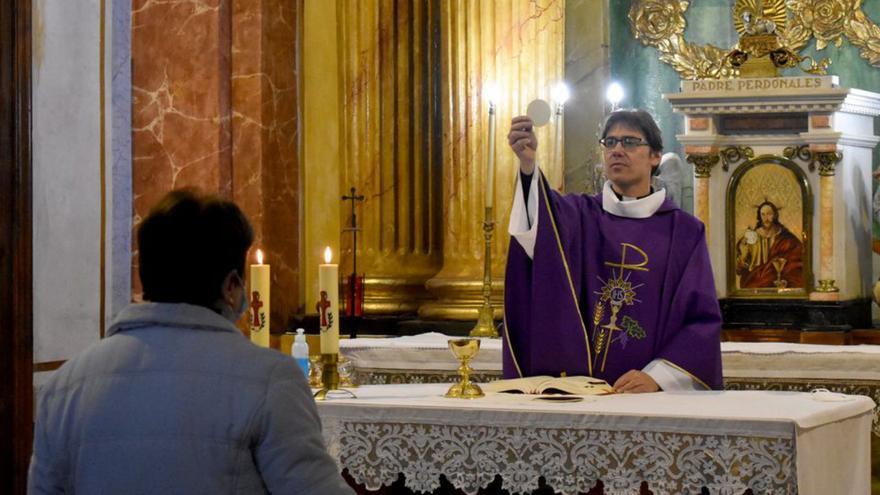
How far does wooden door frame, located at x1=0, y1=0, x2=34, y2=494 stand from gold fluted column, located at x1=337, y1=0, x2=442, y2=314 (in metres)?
4.27

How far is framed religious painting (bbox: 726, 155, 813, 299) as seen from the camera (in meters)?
8.10

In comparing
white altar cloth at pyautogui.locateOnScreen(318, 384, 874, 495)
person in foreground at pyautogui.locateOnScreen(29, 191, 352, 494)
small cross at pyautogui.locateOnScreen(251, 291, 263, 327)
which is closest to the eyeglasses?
white altar cloth at pyautogui.locateOnScreen(318, 384, 874, 495)

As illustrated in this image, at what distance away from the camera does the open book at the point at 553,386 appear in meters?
3.92

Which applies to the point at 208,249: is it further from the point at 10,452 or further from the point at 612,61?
the point at 612,61

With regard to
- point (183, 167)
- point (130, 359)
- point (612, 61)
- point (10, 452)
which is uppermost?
point (612, 61)

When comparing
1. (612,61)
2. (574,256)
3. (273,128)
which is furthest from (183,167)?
(574,256)

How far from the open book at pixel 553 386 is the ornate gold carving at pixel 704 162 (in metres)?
4.35

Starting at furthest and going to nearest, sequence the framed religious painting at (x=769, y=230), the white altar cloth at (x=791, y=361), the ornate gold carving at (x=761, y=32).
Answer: the ornate gold carving at (x=761, y=32) → the framed religious painting at (x=769, y=230) → the white altar cloth at (x=791, y=361)

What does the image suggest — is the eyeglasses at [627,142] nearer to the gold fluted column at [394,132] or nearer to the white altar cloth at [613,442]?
the white altar cloth at [613,442]

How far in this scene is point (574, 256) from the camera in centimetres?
439

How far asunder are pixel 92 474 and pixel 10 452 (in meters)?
2.88

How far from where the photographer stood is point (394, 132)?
354 inches

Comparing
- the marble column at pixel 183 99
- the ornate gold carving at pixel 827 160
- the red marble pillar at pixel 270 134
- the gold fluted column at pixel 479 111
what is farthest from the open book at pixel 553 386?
the marble column at pixel 183 99

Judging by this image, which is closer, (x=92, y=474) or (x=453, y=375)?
(x=92, y=474)
